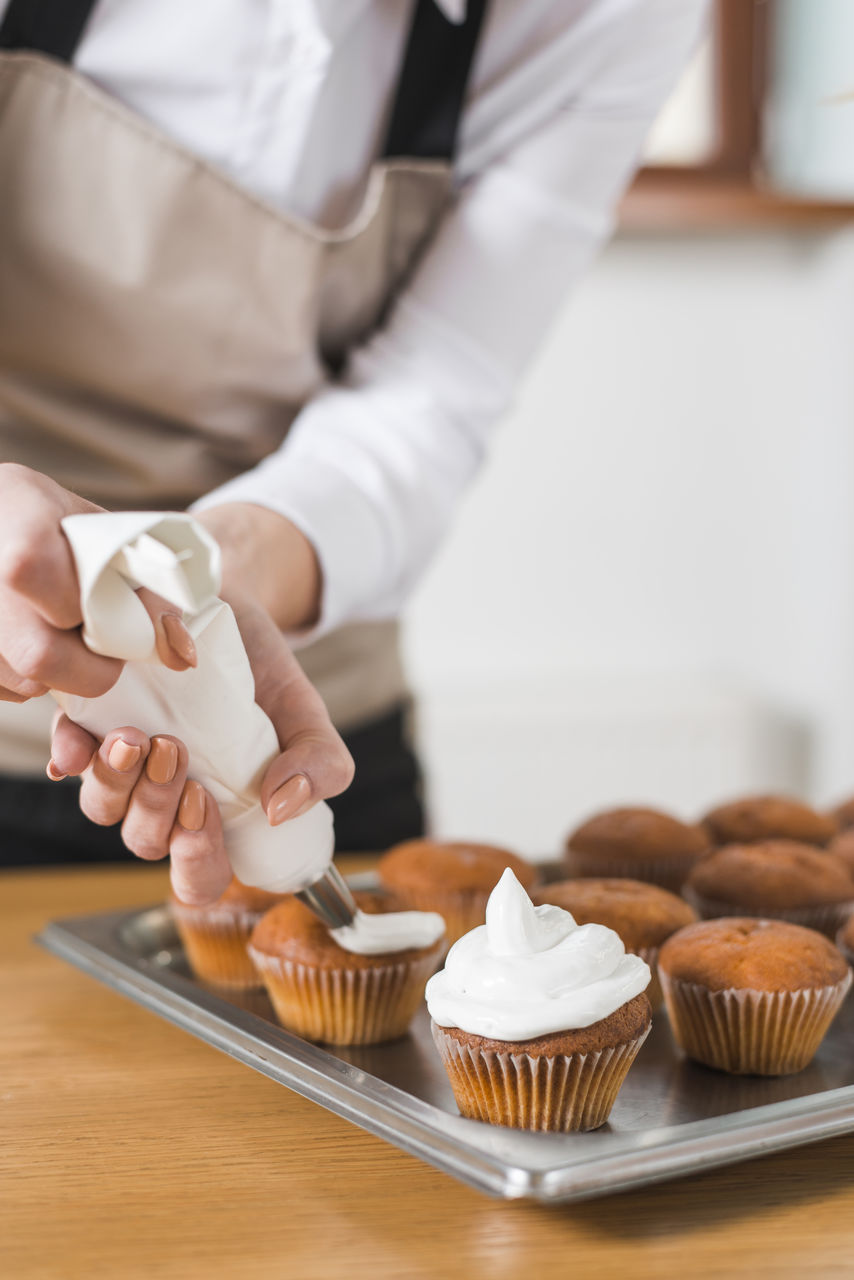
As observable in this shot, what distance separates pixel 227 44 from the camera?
1.06 meters

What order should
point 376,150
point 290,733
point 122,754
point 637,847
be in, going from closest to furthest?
point 122,754
point 290,733
point 637,847
point 376,150

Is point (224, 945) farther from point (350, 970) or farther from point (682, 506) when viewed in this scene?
point (682, 506)

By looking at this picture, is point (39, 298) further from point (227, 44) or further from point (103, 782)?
point (103, 782)

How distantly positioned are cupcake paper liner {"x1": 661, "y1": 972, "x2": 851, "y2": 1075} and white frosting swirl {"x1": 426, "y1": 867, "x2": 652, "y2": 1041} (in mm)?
84

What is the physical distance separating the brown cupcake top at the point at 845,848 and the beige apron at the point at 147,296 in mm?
582

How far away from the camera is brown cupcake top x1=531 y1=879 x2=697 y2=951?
0.85 meters

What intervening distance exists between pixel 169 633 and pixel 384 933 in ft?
1.05

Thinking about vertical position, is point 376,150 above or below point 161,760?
above

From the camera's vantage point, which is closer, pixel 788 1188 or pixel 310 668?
pixel 788 1188

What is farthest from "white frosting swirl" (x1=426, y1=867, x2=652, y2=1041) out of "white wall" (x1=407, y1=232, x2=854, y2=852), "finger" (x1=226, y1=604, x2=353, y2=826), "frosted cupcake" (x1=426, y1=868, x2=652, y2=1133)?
"white wall" (x1=407, y1=232, x2=854, y2=852)

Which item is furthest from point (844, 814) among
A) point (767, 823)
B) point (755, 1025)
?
point (755, 1025)

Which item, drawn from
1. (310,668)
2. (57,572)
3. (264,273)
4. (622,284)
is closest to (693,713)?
(622,284)

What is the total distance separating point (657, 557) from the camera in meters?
2.46

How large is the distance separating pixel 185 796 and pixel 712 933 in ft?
1.09
